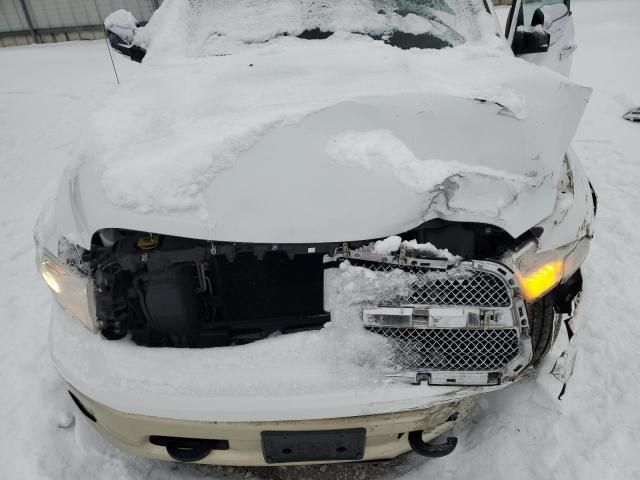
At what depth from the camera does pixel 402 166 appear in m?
1.64

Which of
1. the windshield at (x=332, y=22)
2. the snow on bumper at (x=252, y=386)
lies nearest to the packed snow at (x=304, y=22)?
the windshield at (x=332, y=22)

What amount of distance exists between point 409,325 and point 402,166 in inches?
20.2

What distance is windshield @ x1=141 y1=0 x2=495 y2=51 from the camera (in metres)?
2.64

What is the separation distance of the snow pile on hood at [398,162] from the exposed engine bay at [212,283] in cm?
15

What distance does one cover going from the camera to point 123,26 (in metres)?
3.07

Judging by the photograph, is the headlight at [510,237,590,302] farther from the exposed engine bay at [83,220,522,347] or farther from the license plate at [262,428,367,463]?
the license plate at [262,428,367,463]

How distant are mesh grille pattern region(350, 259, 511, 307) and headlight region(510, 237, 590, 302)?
0.10 m

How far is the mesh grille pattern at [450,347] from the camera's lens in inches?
60.8

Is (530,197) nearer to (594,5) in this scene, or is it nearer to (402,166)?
(402,166)

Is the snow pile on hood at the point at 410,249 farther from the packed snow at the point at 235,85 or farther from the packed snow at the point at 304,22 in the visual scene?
the packed snow at the point at 304,22

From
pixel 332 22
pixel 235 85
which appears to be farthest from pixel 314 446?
pixel 332 22

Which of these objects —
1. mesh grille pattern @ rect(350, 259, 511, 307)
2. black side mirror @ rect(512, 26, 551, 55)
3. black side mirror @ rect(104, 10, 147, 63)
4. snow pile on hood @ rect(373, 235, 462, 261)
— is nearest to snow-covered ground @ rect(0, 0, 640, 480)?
black side mirror @ rect(104, 10, 147, 63)

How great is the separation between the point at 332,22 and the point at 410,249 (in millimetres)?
1647

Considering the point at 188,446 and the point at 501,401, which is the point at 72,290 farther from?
the point at 501,401
